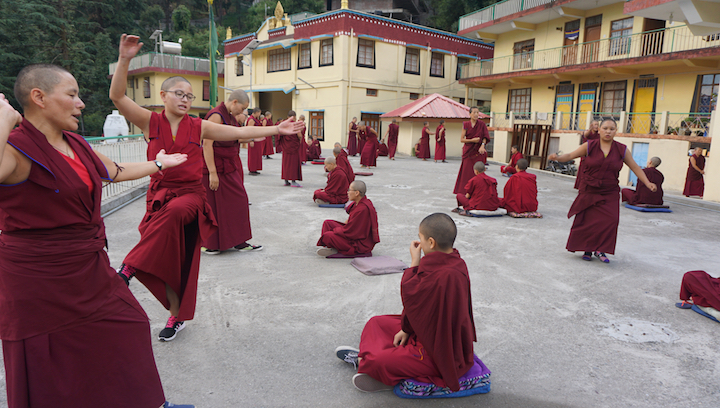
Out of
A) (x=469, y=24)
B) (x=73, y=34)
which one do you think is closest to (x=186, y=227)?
(x=469, y=24)

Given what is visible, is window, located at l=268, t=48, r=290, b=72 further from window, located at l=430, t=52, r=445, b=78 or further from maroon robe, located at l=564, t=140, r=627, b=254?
maroon robe, located at l=564, t=140, r=627, b=254

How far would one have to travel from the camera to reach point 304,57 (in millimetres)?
26609

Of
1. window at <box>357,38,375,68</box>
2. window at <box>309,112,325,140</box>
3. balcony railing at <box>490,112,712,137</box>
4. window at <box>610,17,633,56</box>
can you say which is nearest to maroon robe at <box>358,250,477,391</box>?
balcony railing at <box>490,112,712,137</box>

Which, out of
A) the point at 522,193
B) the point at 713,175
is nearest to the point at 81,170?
the point at 522,193

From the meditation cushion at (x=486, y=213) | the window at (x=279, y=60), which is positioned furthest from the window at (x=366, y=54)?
the meditation cushion at (x=486, y=213)

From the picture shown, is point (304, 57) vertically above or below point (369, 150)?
above

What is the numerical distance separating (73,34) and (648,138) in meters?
34.0

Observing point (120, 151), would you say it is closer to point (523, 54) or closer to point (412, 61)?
point (523, 54)

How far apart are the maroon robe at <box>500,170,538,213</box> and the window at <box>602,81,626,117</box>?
39.7ft

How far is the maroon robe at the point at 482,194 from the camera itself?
8.05 meters

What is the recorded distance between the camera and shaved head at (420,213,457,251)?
264cm

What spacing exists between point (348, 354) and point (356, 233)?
95.6 inches

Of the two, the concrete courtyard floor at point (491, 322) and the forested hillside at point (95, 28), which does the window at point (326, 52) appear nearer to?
the forested hillside at point (95, 28)

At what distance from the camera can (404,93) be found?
27188mm
